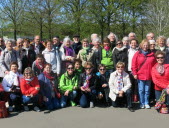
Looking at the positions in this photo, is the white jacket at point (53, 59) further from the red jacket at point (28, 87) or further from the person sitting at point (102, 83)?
the person sitting at point (102, 83)

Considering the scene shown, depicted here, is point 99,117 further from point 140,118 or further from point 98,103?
point 98,103

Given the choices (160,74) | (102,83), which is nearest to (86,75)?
(102,83)

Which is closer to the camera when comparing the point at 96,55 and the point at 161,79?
the point at 161,79

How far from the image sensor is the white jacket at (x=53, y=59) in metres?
7.02

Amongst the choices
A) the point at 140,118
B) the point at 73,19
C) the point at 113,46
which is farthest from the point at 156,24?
the point at 140,118

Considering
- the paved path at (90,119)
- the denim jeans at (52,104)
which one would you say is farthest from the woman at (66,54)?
the paved path at (90,119)

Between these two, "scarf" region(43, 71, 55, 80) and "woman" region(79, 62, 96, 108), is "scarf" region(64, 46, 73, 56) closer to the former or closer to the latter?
"woman" region(79, 62, 96, 108)

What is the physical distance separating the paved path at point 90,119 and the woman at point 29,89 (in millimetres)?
288

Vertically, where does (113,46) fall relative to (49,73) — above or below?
above

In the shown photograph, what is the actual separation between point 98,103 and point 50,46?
7.05 ft

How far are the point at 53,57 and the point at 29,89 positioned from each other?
53.3 inches

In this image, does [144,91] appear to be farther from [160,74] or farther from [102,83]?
[102,83]

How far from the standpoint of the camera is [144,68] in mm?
6254

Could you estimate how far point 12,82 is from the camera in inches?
245
